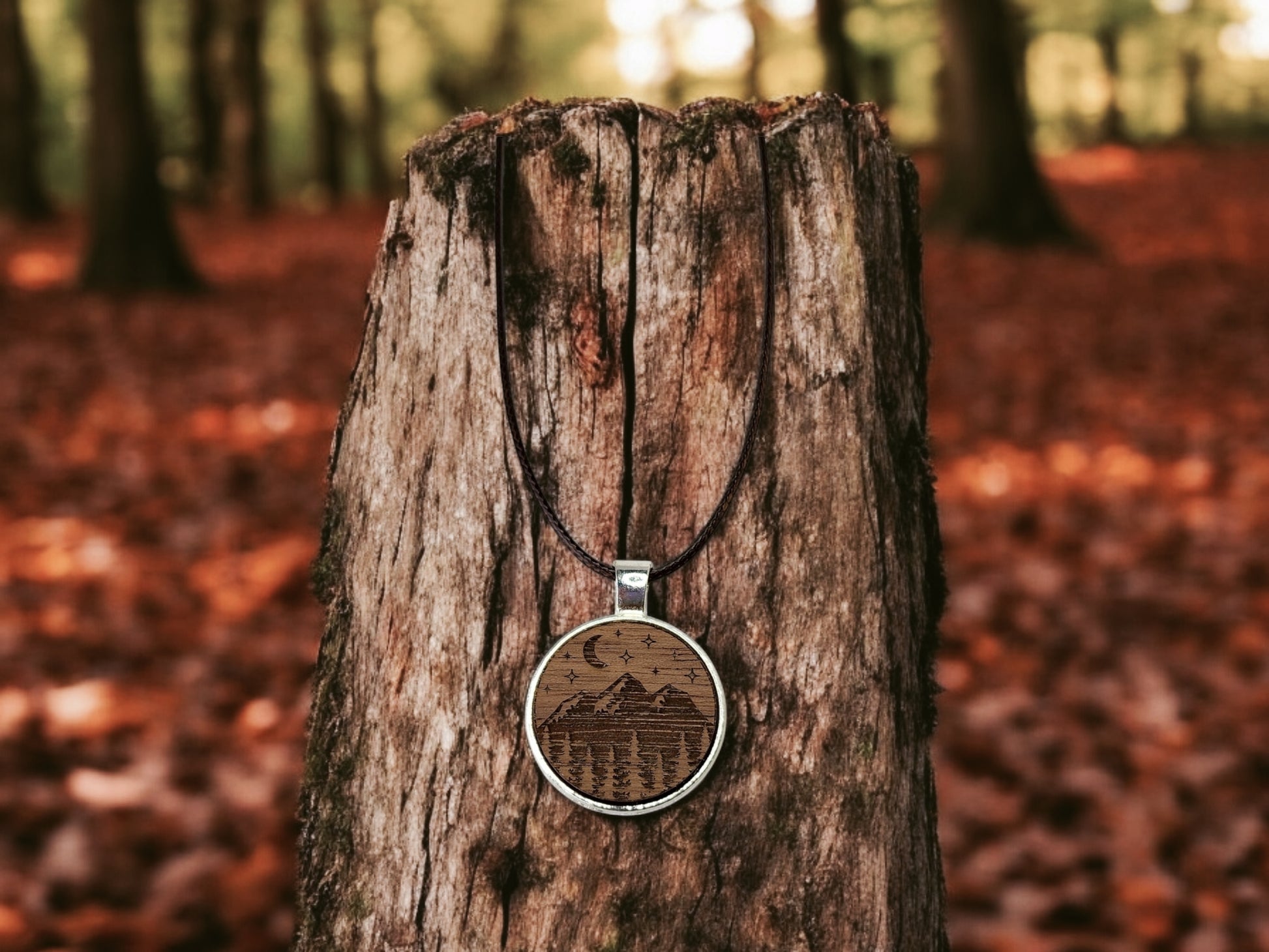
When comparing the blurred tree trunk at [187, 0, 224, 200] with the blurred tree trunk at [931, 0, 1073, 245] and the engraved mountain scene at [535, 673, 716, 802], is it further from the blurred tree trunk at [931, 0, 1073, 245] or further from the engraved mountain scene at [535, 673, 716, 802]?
the engraved mountain scene at [535, 673, 716, 802]

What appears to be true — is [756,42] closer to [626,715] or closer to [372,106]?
[372,106]

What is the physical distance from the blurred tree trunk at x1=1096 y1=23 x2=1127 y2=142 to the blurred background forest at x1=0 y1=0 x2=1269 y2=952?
1399cm

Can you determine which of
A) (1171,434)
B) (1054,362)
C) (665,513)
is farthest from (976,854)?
(1054,362)

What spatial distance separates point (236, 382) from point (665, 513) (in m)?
6.34

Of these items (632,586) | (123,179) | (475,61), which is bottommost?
(632,586)

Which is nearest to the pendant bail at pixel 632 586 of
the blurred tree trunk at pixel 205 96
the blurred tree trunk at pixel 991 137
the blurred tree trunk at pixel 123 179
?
the blurred tree trunk at pixel 123 179

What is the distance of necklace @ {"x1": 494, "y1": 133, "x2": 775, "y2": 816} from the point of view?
1.23m

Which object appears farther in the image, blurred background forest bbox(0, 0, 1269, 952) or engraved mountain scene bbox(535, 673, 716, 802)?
blurred background forest bbox(0, 0, 1269, 952)

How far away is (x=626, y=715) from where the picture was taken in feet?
4.07

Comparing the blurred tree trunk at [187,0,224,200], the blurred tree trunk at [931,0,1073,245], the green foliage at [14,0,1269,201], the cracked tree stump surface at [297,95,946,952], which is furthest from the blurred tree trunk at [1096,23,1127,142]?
the cracked tree stump surface at [297,95,946,952]

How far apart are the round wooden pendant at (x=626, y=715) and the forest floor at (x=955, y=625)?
1.82m

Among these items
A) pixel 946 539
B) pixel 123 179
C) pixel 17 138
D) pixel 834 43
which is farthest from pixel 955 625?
pixel 17 138

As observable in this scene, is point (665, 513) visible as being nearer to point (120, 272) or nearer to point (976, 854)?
point (976, 854)

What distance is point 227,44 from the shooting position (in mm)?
21828
